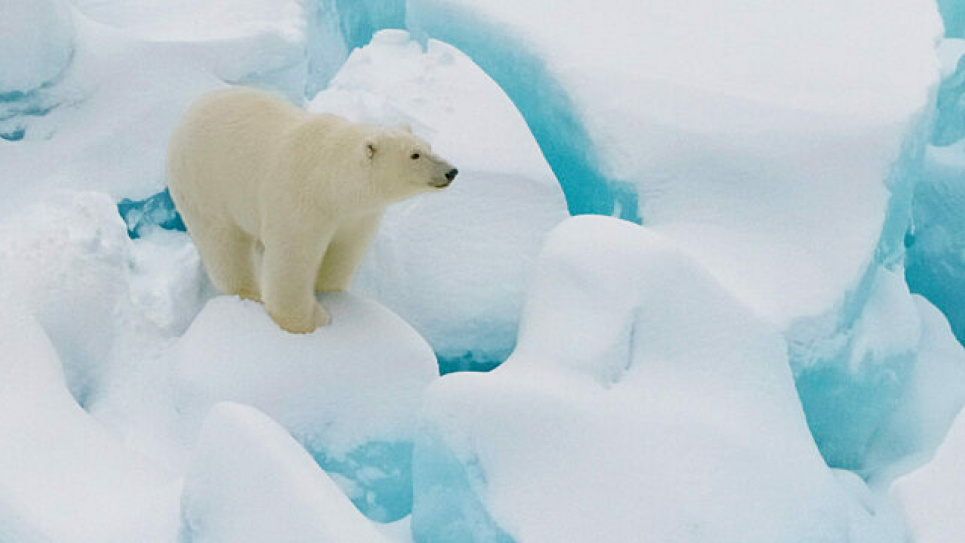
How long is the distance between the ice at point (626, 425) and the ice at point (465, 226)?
270mm

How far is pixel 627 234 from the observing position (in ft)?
5.84

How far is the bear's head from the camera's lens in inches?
61.3

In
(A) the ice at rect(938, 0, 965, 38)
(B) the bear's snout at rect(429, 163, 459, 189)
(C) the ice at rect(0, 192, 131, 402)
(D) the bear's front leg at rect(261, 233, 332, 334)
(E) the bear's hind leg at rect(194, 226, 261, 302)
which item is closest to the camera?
(B) the bear's snout at rect(429, 163, 459, 189)

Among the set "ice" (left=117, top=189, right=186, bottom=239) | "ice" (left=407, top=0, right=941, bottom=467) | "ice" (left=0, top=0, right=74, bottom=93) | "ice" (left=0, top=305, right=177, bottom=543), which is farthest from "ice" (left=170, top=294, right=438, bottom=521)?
"ice" (left=0, top=0, right=74, bottom=93)

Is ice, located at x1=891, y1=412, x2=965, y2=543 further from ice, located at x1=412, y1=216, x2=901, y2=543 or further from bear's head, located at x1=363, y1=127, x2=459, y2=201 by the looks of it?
bear's head, located at x1=363, y1=127, x2=459, y2=201

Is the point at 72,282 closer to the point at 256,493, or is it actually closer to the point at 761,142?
the point at 256,493

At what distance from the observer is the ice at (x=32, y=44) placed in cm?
254

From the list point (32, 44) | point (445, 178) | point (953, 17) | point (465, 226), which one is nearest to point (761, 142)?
point (465, 226)

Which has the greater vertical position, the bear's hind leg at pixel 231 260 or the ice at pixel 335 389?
the bear's hind leg at pixel 231 260

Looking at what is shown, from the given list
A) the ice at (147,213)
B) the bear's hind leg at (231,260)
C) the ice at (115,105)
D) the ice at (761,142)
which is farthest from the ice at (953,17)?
the bear's hind leg at (231,260)

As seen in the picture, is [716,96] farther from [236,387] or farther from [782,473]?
[236,387]

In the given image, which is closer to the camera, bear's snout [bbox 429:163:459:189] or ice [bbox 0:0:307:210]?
bear's snout [bbox 429:163:459:189]

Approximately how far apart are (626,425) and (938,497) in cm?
43

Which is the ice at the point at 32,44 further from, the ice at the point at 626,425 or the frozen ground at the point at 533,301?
the ice at the point at 626,425
